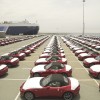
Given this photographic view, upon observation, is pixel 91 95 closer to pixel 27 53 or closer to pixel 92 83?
pixel 92 83

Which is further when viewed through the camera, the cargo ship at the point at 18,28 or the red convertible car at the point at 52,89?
the cargo ship at the point at 18,28

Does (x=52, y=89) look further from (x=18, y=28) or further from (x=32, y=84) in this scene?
(x=18, y=28)

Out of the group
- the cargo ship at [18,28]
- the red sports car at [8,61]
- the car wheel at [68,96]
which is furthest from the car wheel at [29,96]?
the cargo ship at [18,28]

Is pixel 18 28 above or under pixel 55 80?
under

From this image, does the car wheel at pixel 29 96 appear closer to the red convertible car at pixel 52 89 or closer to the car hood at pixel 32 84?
the red convertible car at pixel 52 89

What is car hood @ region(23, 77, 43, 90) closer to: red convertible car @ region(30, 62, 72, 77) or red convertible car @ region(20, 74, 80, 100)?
red convertible car @ region(20, 74, 80, 100)

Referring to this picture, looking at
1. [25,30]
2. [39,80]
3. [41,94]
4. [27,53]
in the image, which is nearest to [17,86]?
[39,80]

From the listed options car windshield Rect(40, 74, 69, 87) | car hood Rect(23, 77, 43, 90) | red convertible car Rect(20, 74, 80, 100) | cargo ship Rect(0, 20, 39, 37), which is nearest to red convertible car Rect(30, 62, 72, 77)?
car hood Rect(23, 77, 43, 90)

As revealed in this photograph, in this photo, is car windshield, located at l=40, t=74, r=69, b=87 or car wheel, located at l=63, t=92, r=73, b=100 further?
car windshield, located at l=40, t=74, r=69, b=87

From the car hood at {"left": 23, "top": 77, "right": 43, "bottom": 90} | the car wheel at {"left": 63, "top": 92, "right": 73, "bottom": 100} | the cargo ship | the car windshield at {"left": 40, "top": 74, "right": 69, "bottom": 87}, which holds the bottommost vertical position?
the cargo ship

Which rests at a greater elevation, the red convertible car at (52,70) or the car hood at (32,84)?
the car hood at (32,84)

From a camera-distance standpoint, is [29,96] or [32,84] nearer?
[29,96]

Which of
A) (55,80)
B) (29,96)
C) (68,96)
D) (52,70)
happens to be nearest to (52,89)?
(55,80)

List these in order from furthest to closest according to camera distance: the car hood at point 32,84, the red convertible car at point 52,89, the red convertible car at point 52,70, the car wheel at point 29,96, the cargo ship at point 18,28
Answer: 1. the cargo ship at point 18,28
2. the red convertible car at point 52,70
3. the car hood at point 32,84
4. the car wheel at point 29,96
5. the red convertible car at point 52,89
